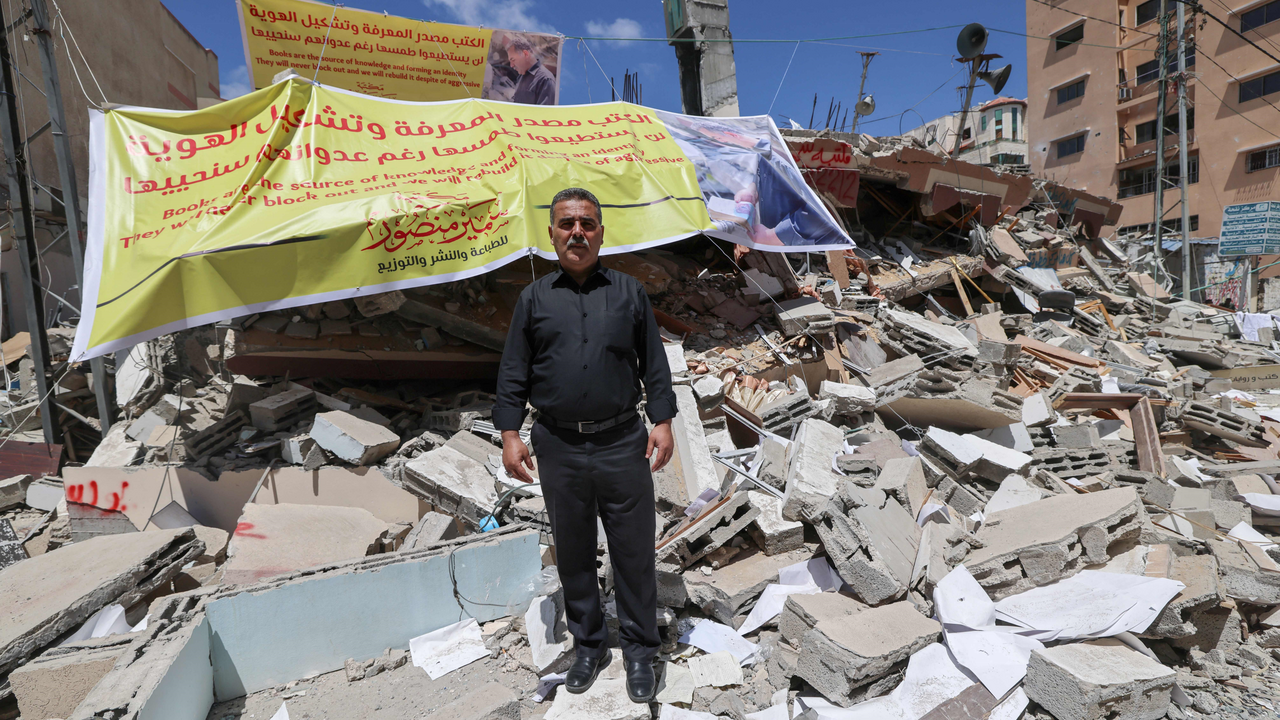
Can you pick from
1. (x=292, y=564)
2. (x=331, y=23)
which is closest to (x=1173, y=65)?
(x=331, y=23)

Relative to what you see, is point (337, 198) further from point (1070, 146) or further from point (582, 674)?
point (1070, 146)

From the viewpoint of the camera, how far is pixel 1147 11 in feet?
82.4

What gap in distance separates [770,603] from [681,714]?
2.67ft

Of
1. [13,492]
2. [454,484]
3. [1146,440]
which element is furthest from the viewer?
[13,492]

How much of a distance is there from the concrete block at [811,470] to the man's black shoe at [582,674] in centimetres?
141

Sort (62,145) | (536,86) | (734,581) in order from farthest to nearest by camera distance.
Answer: (536,86)
(62,145)
(734,581)

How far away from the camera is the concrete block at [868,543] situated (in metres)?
2.92

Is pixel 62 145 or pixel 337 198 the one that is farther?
pixel 62 145

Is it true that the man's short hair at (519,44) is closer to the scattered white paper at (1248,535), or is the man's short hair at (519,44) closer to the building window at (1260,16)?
the scattered white paper at (1248,535)

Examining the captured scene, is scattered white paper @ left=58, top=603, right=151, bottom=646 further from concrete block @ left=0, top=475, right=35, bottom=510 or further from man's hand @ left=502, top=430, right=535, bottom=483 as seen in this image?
concrete block @ left=0, top=475, right=35, bottom=510

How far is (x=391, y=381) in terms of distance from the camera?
6211 millimetres

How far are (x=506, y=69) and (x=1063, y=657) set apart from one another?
25.2 feet

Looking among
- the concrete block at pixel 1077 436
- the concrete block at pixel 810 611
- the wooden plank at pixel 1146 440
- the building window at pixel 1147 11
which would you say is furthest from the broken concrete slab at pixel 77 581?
the building window at pixel 1147 11

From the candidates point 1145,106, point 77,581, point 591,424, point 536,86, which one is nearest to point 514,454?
point 591,424
